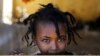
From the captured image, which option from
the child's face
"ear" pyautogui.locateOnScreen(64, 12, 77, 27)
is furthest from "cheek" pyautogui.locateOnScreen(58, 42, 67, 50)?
"ear" pyautogui.locateOnScreen(64, 12, 77, 27)

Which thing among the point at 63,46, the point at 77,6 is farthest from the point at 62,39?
the point at 77,6

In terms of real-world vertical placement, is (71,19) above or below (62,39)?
above

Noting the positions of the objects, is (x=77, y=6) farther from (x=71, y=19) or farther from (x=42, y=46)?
(x=42, y=46)

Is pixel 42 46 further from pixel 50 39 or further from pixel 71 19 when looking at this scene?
pixel 71 19

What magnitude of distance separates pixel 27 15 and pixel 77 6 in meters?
0.27

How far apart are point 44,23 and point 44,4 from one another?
99 millimetres

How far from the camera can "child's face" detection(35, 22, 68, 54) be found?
53.5 inches

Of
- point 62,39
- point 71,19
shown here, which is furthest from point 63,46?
point 71,19

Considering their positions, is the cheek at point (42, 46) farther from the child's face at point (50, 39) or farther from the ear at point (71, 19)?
the ear at point (71, 19)

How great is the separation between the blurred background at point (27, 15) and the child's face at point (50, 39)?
0.13ft

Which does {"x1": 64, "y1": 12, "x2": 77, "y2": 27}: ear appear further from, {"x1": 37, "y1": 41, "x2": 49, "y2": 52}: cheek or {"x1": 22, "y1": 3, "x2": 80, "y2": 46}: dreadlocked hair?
{"x1": 37, "y1": 41, "x2": 49, "y2": 52}: cheek

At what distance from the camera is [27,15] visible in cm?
136

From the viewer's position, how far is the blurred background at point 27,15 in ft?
4.42

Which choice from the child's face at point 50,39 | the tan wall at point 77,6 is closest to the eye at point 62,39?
the child's face at point 50,39
